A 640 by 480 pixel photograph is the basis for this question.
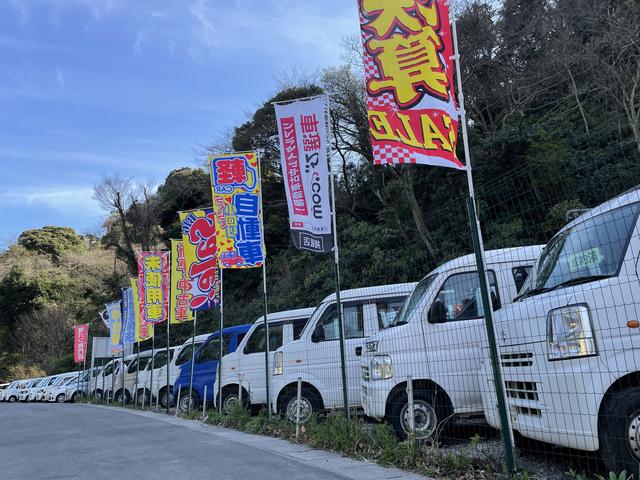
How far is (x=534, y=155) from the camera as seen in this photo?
54.7 ft

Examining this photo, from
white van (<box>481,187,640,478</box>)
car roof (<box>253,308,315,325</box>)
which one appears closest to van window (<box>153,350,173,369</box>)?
car roof (<box>253,308,315,325</box>)

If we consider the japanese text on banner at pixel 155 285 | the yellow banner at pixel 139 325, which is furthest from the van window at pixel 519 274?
the yellow banner at pixel 139 325

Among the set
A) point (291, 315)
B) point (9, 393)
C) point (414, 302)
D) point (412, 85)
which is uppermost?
point (412, 85)

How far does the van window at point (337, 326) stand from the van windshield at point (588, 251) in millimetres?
4198

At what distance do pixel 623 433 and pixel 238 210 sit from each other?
843 cm

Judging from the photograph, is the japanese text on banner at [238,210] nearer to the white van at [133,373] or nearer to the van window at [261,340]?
the van window at [261,340]

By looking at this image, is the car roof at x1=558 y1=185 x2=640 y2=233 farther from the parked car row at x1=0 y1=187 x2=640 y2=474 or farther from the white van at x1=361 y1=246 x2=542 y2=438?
the white van at x1=361 y1=246 x2=542 y2=438

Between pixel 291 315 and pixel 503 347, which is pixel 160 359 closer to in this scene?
pixel 291 315

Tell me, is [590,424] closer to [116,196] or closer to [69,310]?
[116,196]

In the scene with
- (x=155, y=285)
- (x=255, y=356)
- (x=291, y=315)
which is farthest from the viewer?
(x=155, y=285)

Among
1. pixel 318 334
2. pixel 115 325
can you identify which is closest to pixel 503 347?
pixel 318 334

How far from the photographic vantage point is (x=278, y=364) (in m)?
9.85

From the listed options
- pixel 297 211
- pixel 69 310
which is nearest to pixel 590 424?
pixel 297 211

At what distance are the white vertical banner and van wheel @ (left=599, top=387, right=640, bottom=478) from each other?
4935 millimetres
